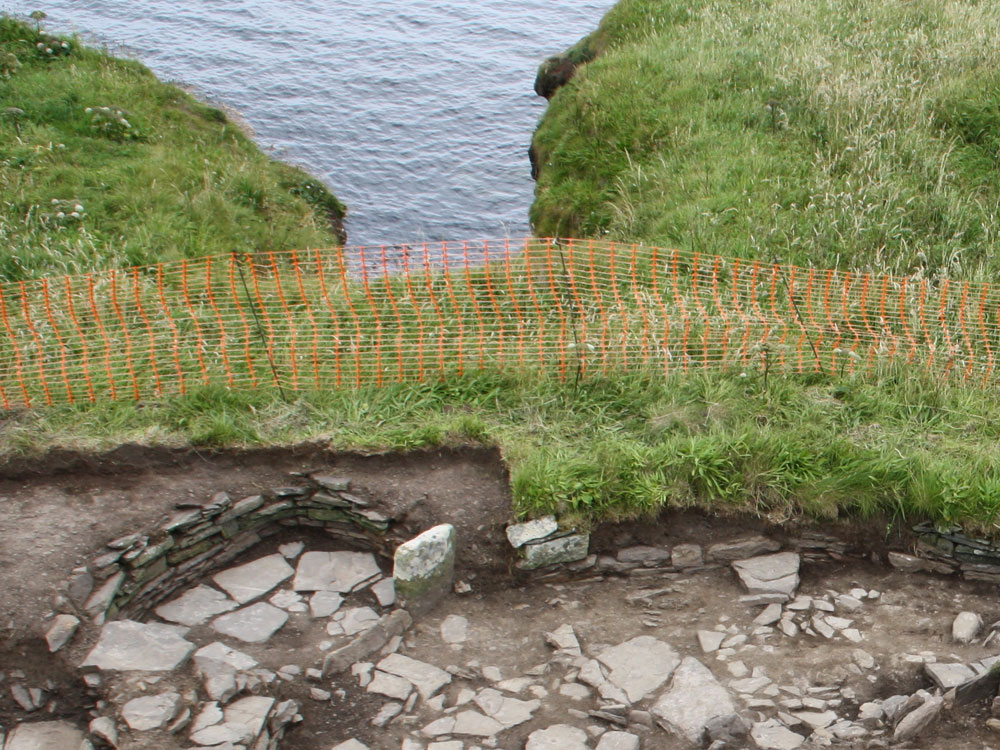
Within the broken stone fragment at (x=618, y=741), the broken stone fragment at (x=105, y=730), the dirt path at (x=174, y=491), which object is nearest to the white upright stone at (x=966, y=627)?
the broken stone fragment at (x=618, y=741)

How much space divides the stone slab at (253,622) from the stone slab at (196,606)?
0.08 m

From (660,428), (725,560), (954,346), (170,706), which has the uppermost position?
(954,346)

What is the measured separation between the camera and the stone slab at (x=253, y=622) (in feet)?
19.3

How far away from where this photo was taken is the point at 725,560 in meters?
6.34

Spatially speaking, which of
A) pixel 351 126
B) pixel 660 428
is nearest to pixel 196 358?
pixel 660 428

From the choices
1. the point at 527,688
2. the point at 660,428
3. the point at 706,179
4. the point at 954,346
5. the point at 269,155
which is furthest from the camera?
the point at 269,155

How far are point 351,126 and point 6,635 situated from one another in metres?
Answer: 13.7

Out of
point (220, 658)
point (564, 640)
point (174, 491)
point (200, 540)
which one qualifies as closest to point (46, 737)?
point (220, 658)

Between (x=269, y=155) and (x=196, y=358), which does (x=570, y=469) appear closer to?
(x=196, y=358)

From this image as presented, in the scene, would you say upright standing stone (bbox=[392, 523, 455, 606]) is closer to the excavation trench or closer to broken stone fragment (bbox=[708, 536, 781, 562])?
the excavation trench

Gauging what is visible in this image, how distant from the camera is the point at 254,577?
634cm

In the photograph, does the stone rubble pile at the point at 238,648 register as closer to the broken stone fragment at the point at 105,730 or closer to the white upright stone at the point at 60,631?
the broken stone fragment at the point at 105,730

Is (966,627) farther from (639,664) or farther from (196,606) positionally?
(196,606)

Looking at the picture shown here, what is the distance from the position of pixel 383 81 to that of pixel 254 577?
1494cm
